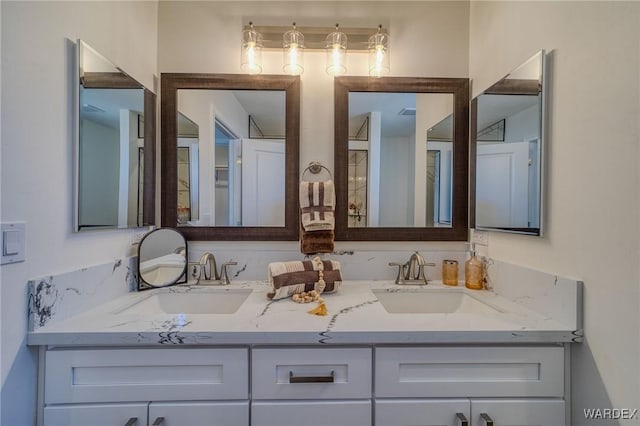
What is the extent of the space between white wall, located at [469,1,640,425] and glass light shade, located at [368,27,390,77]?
1.92ft

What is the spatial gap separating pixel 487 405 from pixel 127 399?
3.55 ft

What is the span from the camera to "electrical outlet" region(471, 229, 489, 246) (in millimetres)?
1359

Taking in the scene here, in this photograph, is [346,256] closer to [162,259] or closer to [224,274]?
[224,274]

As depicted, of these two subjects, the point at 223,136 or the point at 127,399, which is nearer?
the point at 127,399

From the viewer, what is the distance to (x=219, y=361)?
0.88m

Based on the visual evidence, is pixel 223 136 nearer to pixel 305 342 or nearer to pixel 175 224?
pixel 175 224

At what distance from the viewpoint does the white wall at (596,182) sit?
28.6 inches

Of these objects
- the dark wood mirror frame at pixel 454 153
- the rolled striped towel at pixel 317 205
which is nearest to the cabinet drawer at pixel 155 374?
the rolled striped towel at pixel 317 205

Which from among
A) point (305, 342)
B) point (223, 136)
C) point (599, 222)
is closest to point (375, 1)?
point (223, 136)

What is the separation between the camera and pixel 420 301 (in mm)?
1346

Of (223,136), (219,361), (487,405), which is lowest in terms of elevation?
(487,405)

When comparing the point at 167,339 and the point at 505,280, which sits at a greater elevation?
the point at 505,280

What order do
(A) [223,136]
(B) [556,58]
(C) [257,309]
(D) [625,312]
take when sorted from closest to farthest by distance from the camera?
(D) [625,312], (B) [556,58], (C) [257,309], (A) [223,136]

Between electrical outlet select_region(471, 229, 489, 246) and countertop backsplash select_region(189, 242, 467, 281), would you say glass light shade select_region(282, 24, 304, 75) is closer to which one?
countertop backsplash select_region(189, 242, 467, 281)
